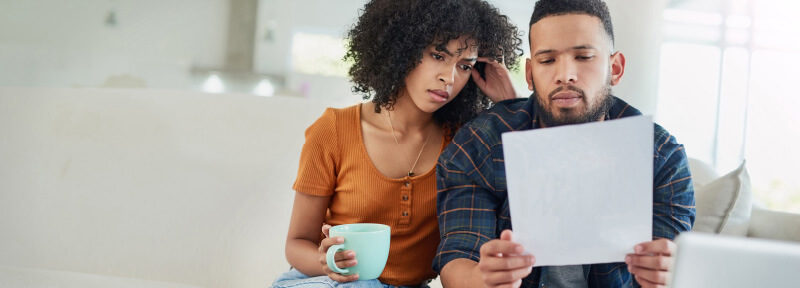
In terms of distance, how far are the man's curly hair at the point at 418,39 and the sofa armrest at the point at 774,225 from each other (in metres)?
0.69

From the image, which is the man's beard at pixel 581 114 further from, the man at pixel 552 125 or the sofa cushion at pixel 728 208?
the sofa cushion at pixel 728 208

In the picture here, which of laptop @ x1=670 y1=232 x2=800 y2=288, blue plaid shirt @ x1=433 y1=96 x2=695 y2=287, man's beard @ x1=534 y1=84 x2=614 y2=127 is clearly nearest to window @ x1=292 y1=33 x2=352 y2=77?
blue plaid shirt @ x1=433 y1=96 x2=695 y2=287

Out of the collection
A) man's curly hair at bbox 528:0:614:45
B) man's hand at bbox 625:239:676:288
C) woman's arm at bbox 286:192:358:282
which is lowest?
woman's arm at bbox 286:192:358:282

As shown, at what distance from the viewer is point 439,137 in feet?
4.27

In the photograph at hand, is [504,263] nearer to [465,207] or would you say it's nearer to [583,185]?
[583,185]

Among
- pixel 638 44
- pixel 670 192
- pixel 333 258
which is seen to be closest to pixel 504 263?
pixel 333 258

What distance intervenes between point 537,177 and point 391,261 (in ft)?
1.87

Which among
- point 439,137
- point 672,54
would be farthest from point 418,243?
point 672,54

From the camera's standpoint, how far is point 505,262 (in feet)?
2.50

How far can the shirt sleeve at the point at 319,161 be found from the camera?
1212 millimetres

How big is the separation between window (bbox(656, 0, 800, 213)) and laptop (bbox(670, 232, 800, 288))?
205 centimetres

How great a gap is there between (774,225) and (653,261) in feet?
2.47

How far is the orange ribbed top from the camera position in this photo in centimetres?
119

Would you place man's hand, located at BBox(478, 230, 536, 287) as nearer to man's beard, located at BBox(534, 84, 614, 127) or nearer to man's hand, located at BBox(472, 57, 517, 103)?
man's beard, located at BBox(534, 84, 614, 127)
